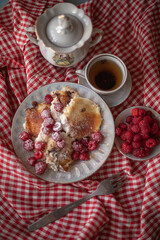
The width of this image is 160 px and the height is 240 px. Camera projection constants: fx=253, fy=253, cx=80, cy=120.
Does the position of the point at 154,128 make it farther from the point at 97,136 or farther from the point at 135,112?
the point at 97,136

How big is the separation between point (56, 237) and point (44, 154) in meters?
0.49

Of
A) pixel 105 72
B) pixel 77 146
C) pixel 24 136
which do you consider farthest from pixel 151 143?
pixel 24 136

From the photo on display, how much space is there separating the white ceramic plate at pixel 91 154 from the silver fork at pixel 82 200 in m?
0.13

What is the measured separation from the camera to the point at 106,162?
1.58 metres

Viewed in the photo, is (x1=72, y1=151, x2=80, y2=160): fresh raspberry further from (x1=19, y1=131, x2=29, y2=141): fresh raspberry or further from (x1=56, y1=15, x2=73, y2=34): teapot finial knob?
(x1=56, y1=15, x2=73, y2=34): teapot finial knob

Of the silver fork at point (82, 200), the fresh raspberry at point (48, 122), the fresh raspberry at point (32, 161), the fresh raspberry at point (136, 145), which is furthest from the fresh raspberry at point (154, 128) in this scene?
the fresh raspberry at point (32, 161)

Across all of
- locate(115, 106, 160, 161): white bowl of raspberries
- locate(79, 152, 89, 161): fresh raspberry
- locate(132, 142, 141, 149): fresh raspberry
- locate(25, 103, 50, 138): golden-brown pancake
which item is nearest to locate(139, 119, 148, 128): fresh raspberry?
locate(115, 106, 160, 161): white bowl of raspberries

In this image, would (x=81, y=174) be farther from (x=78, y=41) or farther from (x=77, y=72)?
(x=78, y=41)

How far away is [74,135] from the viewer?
4.79 feet

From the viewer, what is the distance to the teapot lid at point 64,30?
53.7 inches

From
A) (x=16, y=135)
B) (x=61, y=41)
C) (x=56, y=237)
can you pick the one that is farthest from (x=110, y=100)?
(x=56, y=237)

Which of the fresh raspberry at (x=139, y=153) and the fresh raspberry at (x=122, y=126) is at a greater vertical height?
the fresh raspberry at (x=122, y=126)

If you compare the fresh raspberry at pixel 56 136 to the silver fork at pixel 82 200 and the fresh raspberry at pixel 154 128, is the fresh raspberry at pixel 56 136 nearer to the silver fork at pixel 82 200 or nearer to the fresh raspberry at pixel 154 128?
the silver fork at pixel 82 200

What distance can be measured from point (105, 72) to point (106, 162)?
57cm
